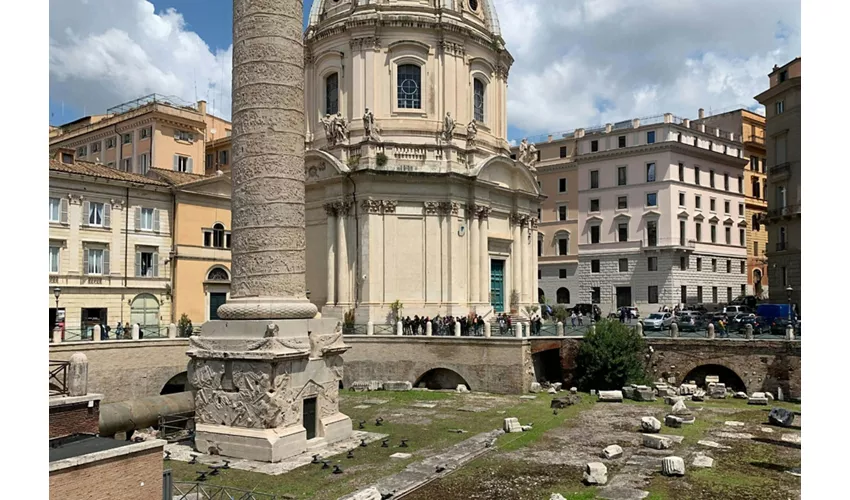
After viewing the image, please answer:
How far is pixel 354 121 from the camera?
37.3m

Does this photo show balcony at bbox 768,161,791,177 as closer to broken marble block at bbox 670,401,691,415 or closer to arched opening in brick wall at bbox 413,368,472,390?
broken marble block at bbox 670,401,691,415

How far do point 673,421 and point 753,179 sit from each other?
44.9m

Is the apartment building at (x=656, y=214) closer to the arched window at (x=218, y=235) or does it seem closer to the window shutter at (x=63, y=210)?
the arched window at (x=218, y=235)

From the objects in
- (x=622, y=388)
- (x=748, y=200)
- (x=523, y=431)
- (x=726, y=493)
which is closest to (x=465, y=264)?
(x=622, y=388)

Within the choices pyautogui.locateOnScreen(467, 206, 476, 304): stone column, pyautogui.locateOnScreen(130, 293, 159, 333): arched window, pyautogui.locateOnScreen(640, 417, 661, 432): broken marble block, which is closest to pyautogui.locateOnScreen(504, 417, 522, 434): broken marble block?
pyautogui.locateOnScreen(640, 417, 661, 432): broken marble block

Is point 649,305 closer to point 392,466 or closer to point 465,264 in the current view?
point 465,264

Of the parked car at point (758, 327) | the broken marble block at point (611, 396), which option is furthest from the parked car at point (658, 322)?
the broken marble block at point (611, 396)

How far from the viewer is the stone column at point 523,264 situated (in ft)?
133

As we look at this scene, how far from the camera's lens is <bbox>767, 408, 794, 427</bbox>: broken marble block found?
21312 mm

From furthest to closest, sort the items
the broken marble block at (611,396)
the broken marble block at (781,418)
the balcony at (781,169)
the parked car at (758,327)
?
1. the balcony at (781,169)
2. the parked car at (758,327)
3. the broken marble block at (611,396)
4. the broken marble block at (781,418)

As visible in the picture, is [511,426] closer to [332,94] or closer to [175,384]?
[175,384]

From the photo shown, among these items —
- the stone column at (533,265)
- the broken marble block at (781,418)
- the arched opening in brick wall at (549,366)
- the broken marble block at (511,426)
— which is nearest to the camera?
the broken marble block at (511,426)

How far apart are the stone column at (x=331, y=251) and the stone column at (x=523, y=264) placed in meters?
10.6

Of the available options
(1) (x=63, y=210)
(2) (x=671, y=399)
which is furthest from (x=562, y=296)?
(1) (x=63, y=210)
